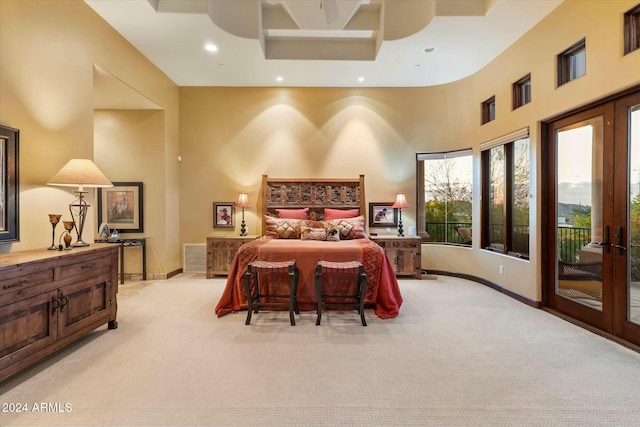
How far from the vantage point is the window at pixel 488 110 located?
16.7ft

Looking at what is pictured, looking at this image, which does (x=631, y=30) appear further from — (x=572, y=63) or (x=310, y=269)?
(x=310, y=269)

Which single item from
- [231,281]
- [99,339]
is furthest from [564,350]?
[99,339]

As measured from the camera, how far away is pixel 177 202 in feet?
19.7

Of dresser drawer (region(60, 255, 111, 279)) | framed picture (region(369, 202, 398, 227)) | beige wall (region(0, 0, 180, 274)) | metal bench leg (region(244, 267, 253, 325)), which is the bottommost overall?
metal bench leg (region(244, 267, 253, 325))

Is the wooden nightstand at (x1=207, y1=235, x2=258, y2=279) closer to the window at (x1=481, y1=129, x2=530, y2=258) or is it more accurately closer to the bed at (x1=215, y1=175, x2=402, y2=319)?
the bed at (x1=215, y1=175, x2=402, y2=319)

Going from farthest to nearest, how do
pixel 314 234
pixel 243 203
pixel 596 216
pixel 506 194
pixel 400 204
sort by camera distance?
1. pixel 243 203
2. pixel 400 204
3. pixel 314 234
4. pixel 506 194
5. pixel 596 216

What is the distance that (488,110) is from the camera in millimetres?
5199

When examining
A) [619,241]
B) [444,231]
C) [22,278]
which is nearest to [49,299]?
[22,278]

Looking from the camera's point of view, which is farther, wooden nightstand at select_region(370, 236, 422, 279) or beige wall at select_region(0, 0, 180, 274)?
wooden nightstand at select_region(370, 236, 422, 279)

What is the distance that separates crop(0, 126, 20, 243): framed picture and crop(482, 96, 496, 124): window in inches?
249

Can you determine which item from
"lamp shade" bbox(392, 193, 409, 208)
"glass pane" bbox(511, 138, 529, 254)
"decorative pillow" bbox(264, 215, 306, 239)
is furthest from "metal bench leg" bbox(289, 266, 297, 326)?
"glass pane" bbox(511, 138, 529, 254)

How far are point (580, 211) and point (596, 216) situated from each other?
0.74 ft

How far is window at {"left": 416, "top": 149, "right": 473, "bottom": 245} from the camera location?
5.68 m

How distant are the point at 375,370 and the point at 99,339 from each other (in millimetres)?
2775
